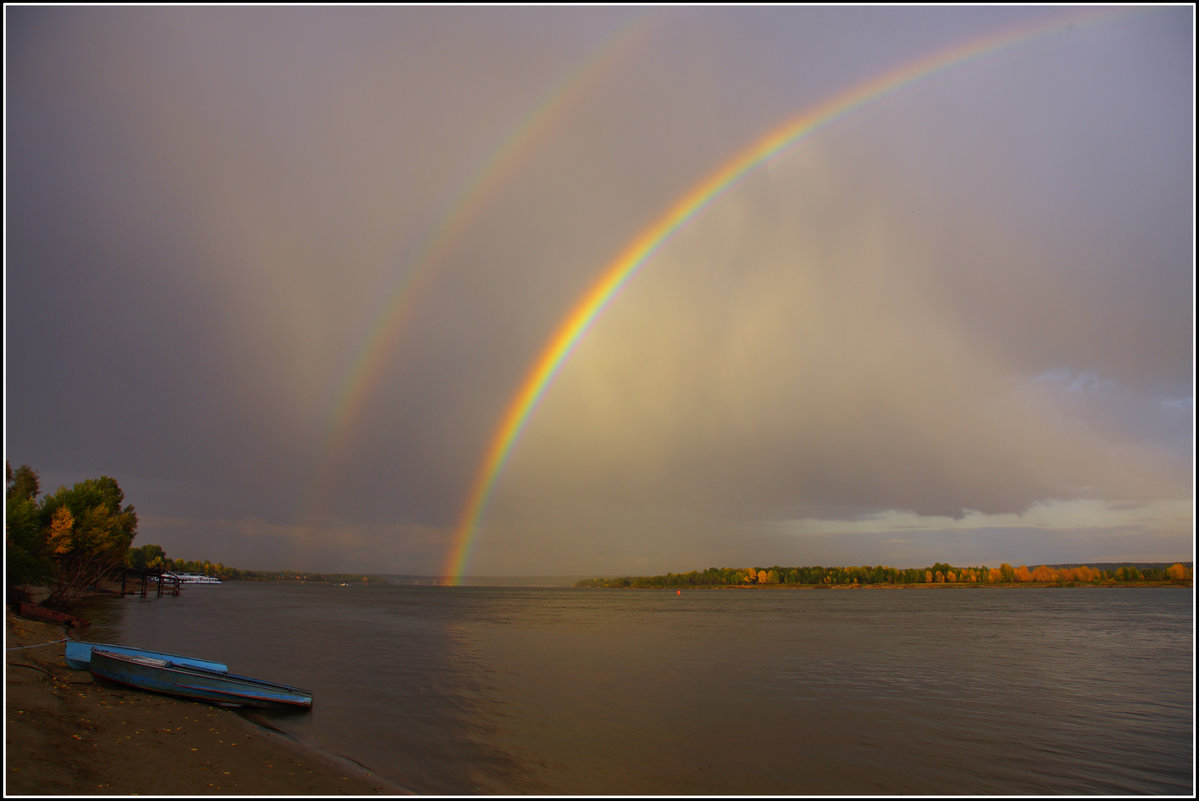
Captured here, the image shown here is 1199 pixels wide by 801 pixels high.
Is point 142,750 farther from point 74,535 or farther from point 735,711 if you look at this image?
point 74,535

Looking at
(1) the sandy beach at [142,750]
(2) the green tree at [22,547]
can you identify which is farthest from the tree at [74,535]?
(1) the sandy beach at [142,750]

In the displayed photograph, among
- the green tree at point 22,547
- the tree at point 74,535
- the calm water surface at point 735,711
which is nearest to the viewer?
the calm water surface at point 735,711

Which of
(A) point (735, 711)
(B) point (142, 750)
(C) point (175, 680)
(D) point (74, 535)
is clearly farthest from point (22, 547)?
(A) point (735, 711)

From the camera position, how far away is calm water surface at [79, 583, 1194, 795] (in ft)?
A: 52.0

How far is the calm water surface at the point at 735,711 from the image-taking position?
1584cm

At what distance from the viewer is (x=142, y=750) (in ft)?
44.1

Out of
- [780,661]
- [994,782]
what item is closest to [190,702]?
[994,782]

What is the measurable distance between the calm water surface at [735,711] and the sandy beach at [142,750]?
183 centimetres

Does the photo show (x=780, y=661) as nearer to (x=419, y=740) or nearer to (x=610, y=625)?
(x=419, y=740)

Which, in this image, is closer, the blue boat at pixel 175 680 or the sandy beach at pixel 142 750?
the sandy beach at pixel 142 750

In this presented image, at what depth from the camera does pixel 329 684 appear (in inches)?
1059

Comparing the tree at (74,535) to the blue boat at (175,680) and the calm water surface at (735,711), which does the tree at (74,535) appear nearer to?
the calm water surface at (735,711)

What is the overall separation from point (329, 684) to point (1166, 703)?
35.6m

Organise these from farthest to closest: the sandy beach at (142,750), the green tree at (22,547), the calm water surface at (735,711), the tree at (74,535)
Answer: the tree at (74,535)
the green tree at (22,547)
the calm water surface at (735,711)
the sandy beach at (142,750)
